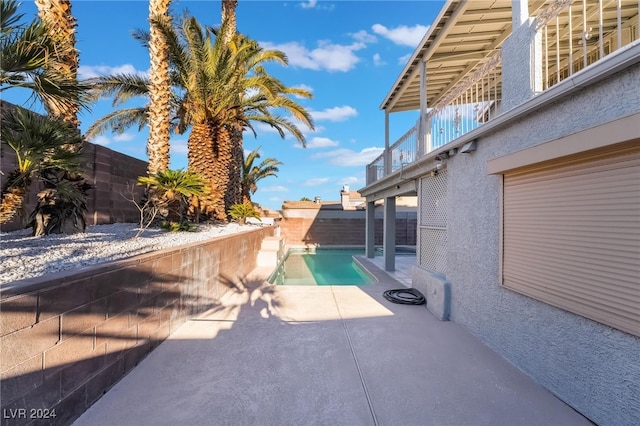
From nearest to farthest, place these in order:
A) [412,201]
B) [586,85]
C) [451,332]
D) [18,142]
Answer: [586,85] → [18,142] → [451,332] → [412,201]

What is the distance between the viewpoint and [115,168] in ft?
31.9

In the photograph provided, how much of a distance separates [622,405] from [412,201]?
24468 mm

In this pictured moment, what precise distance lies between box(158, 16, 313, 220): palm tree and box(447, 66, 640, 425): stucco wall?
7.77 meters

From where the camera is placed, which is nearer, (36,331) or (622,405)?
(36,331)

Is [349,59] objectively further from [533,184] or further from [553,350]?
[553,350]

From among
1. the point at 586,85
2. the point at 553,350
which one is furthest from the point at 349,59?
the point at 553,350

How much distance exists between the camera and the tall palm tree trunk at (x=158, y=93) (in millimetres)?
8672

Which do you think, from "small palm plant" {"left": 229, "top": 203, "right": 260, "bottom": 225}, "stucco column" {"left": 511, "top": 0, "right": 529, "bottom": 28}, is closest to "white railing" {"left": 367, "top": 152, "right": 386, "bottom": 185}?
"small palm plant" {"left": 229, "top": 203, "right": 260, "bottom": 225}

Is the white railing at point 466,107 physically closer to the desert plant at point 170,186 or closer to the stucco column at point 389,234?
the stucco column at point 389,234

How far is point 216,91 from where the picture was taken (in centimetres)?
978

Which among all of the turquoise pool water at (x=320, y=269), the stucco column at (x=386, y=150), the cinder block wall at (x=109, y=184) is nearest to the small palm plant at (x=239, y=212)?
the turquoise pool water at (x=320, y=269)

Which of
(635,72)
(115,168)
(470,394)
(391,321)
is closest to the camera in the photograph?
(635,72)

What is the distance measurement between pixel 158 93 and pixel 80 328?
8.20 metres

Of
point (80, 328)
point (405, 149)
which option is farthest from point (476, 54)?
point (80, 328)
